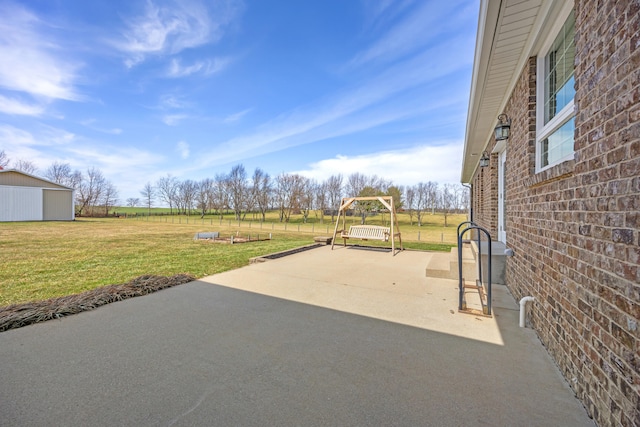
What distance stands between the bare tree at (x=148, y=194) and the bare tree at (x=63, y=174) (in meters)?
10.4

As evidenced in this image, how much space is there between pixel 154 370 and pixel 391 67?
35.3 ft

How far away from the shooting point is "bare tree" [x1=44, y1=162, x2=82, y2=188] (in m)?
43.6

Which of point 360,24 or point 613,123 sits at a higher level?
point 360,24

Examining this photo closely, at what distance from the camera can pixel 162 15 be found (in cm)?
736

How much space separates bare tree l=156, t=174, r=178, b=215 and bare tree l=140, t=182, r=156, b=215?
1805 millimetres

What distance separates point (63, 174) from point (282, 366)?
190 ft

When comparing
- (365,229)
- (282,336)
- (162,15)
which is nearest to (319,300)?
(282,336)

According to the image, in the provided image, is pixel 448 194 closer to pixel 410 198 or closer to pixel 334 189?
pixel 410 198

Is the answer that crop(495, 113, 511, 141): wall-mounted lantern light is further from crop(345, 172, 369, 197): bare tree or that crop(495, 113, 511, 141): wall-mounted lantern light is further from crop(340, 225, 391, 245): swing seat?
crop(345, 172, 369, 197): bare tree

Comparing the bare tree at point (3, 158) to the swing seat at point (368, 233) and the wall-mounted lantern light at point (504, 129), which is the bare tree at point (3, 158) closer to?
the swing seat at point (368, 233)

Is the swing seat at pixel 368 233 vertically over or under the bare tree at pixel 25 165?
under

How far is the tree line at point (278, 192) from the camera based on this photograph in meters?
40.9

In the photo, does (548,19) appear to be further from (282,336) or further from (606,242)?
(282,336)

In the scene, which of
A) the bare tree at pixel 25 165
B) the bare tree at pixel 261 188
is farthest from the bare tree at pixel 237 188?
the bare tree at pixel 25 165
